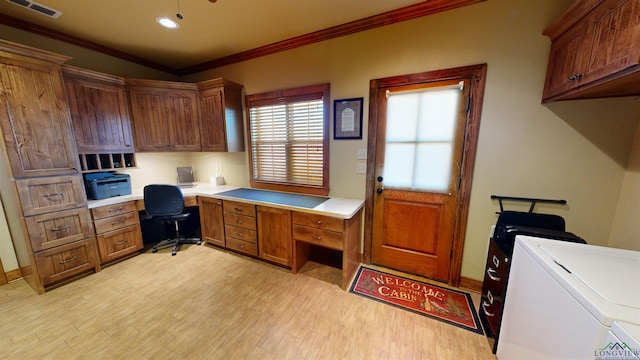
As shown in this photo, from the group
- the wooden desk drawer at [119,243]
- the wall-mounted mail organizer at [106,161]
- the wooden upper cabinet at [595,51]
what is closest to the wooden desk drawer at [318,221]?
the wooden upper cabinet at [595,51]

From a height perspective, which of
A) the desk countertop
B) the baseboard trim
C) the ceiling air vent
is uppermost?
the ceiling air vent

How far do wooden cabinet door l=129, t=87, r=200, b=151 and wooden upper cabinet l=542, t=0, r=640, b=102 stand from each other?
3941 millimetres

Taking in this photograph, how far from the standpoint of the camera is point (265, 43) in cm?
268

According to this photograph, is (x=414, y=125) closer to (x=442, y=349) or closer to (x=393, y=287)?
(x=393, y=287)

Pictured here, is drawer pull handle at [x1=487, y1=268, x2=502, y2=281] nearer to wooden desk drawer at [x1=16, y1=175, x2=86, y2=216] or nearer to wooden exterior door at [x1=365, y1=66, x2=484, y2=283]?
wooden exterior door at [x1=365, y1=66, x2=484, y2=283]

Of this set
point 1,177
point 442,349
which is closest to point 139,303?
point 1,177

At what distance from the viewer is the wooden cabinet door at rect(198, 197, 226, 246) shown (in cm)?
285

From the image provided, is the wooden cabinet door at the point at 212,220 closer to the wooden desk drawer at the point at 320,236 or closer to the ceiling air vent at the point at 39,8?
the wooden desk drawer at the point at 320,236

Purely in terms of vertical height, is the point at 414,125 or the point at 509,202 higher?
the point at 414,125

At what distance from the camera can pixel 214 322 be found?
1772 mm

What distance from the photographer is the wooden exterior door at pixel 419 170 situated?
2.01m

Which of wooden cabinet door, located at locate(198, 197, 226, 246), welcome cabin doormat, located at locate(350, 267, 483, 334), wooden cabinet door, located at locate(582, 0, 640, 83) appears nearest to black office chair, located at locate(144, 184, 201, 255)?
wooden cabinet door, located at locate(198, 197, 226, 246)

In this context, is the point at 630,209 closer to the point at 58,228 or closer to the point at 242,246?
the point at 242,246

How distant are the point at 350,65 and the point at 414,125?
0.98 m
